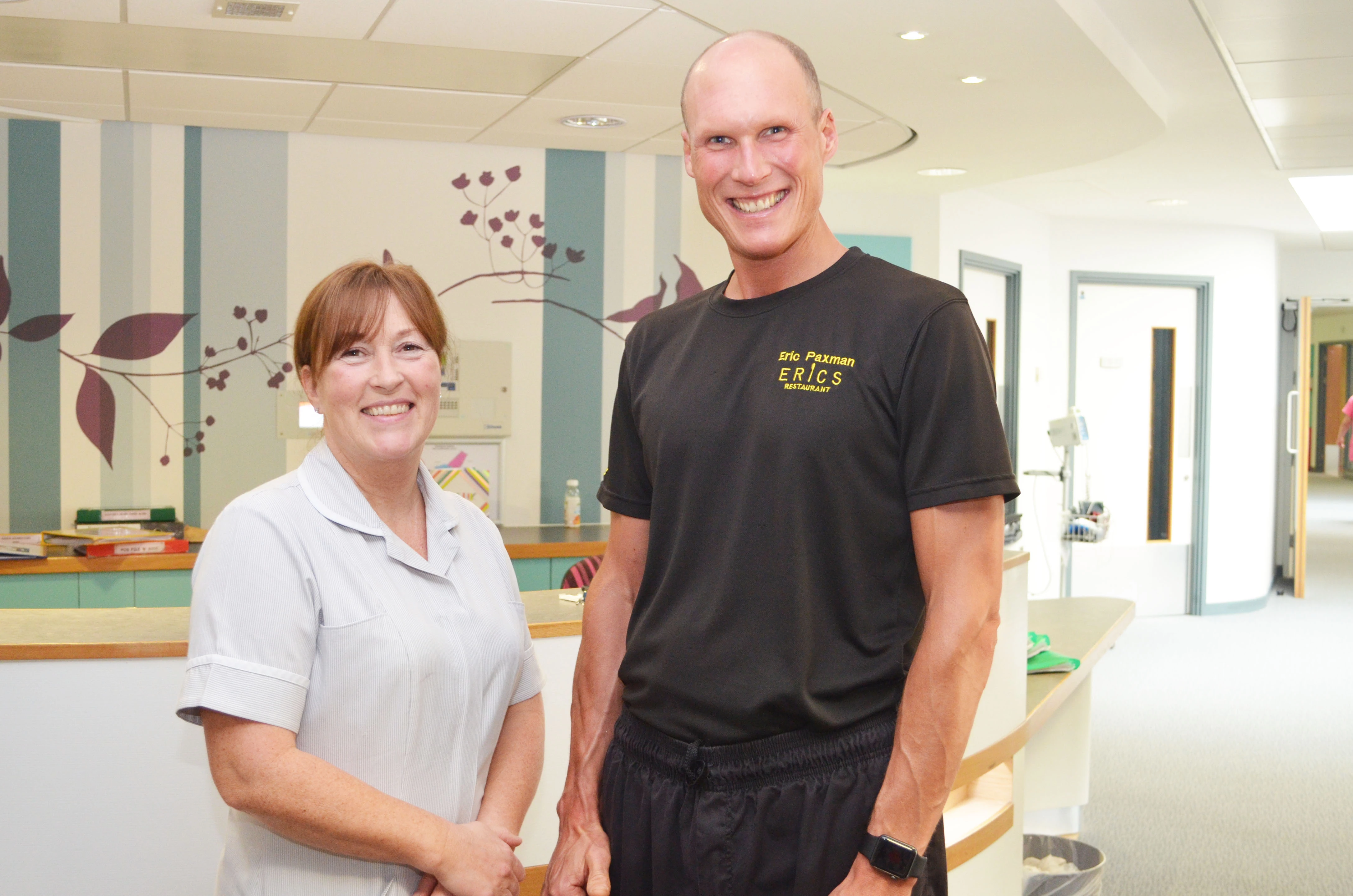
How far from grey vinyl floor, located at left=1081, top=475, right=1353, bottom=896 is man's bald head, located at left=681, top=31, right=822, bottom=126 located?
3.09 metres

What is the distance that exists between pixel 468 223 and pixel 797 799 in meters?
4.30

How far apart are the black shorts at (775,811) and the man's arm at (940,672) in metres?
0.03

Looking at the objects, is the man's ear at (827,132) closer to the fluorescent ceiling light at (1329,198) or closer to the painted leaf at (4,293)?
the painted leaf at (4,293)

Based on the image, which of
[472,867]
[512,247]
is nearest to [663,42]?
[512,247]

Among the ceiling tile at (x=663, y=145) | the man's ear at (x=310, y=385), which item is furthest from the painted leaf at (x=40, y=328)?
the man's ear at (x=310, y=385)

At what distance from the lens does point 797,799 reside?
1.29 m

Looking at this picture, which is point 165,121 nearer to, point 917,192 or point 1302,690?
point 917,192

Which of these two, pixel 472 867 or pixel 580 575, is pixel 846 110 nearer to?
pixel 580 575

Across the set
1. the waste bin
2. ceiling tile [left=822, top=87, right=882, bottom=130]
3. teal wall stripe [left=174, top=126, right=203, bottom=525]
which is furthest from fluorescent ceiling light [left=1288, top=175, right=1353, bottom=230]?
teal wall stripe [left=174, top=126, right=203, bottom=525]

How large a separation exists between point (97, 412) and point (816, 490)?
433 centimetres

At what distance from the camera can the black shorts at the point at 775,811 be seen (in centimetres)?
129

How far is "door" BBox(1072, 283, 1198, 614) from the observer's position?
809 cm

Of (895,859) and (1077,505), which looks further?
(1077,505)

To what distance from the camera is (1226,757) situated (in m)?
5.01
